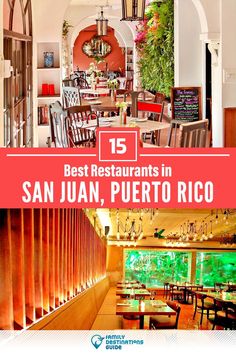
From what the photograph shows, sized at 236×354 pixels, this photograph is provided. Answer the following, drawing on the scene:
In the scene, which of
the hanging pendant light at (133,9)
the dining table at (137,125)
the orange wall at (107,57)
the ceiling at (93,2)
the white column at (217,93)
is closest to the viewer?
the dining table at (137,125)

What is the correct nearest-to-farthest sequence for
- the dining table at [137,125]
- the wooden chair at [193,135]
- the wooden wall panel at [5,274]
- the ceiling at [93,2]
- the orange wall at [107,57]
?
the wooden wall panel at [5,274] → the wooden chair at [193,135] → the dining table at [137,125] → the ceiling at [93,2] → the orange wall at [107,57]

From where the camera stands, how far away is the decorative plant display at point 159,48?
6.81m

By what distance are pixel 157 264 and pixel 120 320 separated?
0.47 ft

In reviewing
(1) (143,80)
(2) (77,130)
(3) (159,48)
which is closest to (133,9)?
(2) (77,130)

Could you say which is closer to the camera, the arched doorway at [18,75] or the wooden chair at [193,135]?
the wooden chair at [193,135]

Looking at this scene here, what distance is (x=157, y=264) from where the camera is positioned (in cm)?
159

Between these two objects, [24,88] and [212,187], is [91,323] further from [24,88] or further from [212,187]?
[24,88]

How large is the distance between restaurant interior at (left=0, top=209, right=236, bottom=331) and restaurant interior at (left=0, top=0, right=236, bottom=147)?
0.65 m

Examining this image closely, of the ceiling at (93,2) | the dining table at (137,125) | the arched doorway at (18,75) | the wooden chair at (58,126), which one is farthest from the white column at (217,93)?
the ceiling at (93,2)

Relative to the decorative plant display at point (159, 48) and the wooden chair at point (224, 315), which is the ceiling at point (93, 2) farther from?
the wooden chair at point (224, 315)

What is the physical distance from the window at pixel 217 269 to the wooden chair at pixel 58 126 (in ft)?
5.42

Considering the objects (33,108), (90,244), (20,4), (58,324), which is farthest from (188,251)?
(33,108)

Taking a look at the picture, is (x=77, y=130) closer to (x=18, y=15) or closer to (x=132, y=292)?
(x=18, y=15)

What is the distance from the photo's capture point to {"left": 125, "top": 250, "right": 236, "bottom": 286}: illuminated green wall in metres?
1.57
